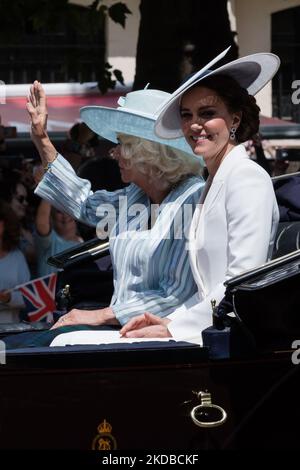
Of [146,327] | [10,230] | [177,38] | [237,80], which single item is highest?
[177,38]

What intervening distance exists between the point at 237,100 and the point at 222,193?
329mm

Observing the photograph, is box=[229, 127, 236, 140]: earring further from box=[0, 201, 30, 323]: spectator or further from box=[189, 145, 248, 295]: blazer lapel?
box=[0, 201, 30, 323]: spectator

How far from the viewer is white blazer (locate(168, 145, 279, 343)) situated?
325 cm

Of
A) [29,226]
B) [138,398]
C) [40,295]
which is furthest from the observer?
[29,226]

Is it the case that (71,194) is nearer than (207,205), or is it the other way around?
(207,205)

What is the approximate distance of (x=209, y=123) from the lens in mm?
3467

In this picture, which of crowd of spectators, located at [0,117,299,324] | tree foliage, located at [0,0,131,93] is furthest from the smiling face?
tree foliage, located at [0,0,131,93]

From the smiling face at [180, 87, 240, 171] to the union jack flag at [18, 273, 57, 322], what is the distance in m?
2.62

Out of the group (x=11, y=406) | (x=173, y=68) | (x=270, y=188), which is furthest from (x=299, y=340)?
(x=173, y=68)

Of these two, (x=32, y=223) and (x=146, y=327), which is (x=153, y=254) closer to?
(x=146, y=327)

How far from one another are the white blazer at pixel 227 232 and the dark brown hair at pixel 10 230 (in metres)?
3.06

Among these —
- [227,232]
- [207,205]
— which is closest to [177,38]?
[207,205]

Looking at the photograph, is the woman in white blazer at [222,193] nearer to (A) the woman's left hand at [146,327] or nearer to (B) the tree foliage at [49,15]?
(A) the woman's left hand at [146,327]
